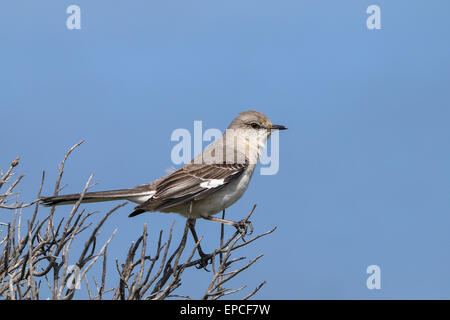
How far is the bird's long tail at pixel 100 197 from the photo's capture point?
5.15 meters

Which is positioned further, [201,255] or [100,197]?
[201,255]

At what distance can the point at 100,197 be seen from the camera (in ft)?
19.4

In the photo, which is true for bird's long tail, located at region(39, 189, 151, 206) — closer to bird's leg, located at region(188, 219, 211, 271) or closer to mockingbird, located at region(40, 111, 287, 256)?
mockingbird, located at region(40, 111, 287, 256)

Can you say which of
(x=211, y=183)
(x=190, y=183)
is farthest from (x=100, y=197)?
(x=211, y=183)

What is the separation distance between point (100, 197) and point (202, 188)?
114cm

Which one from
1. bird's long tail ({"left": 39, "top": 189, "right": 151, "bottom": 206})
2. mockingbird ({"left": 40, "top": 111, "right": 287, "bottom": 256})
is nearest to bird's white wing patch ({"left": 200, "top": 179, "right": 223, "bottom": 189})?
mockingbird ({"left": 40, "top": 111, "right": 287, "bottom": 256})

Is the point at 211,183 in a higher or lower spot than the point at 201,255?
higher

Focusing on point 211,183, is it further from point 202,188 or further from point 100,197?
point 100,197

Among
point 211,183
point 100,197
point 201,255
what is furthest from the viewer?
point 211,183

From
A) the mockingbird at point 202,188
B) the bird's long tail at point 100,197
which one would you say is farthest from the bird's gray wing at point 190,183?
the bird's long tail at point 100,197
